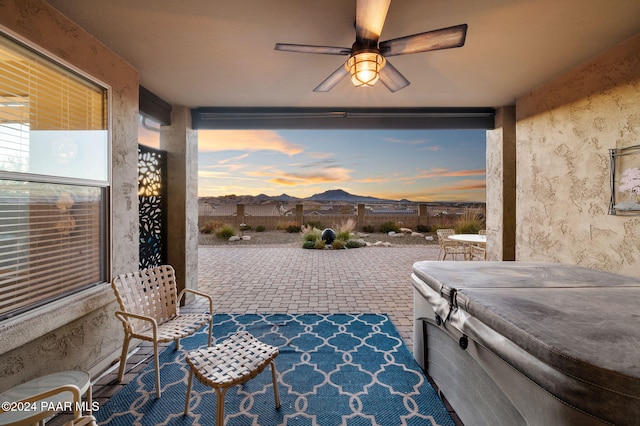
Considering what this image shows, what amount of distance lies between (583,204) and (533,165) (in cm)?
82

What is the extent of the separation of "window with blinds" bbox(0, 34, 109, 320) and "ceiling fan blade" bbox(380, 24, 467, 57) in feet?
8.18

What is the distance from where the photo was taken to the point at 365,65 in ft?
6.40

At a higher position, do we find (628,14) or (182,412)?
(628,14)

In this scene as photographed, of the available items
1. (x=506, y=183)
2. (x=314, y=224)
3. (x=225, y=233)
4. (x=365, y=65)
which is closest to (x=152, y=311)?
(x=365, y=65)

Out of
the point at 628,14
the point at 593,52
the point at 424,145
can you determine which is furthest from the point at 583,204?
the point at 424,145

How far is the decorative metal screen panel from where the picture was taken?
11.7ft

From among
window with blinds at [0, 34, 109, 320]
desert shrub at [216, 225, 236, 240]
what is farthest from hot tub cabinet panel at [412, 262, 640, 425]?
desert shrub at [216, 225, 236, 240]

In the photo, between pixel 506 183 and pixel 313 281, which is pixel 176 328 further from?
pixel 506 183

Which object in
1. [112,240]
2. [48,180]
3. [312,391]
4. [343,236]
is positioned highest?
[48,180]

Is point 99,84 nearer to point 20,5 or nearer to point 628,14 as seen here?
point 20,5

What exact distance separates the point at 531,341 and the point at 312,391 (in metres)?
1.64

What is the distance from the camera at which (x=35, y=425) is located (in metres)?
1.48

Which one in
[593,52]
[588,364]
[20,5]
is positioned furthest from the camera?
[593,52]

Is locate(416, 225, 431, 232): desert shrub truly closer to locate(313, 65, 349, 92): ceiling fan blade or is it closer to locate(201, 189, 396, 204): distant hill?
locate(201, 189, 396, 204): distant hill
